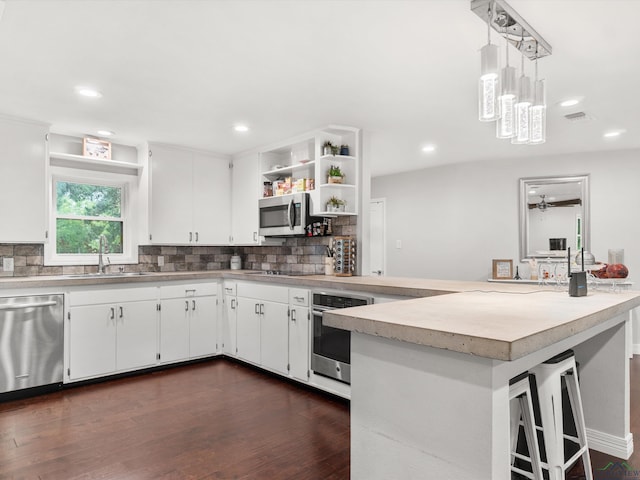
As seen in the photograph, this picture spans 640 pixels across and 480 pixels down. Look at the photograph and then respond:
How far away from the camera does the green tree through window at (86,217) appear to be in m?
4.19

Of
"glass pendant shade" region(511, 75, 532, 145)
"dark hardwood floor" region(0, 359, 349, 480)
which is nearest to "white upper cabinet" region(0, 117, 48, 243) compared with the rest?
"dark hardwood floor" region(0, 359, 349, 480)

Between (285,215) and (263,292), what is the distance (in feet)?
2.61

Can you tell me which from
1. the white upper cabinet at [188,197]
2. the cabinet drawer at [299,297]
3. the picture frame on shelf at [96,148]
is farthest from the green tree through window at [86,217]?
the cabinet drawer at [299,297]

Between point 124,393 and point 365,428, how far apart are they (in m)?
2.61

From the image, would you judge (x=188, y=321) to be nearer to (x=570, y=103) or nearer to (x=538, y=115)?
(x=538, y=115)

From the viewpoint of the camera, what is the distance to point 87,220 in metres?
4.34

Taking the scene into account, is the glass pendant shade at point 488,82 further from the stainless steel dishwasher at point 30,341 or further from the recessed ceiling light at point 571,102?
the stainless steel dishwasher at point 30,341

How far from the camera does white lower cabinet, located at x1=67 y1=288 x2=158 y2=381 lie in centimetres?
356

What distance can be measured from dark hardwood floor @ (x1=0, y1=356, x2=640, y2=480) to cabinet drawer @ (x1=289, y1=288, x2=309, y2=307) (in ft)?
2.35

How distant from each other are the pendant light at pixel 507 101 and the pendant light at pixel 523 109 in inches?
1.4

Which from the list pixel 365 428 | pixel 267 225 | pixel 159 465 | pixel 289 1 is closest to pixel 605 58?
pixel 289 1

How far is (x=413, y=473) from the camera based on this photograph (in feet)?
4.60

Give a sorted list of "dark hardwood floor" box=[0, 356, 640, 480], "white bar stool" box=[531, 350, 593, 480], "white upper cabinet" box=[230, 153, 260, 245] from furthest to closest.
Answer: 1. "white upper cabinet" box=[230, 153, 260, 245]
2. "dark hardwood floor" box=[0, 356, 640, 480]
3. "white bar stool" box=[531, 350, 593, 480]

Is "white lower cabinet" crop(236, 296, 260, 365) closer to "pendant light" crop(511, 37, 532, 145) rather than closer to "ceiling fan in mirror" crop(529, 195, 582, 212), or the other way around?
"pendant light" crop(511, 37, 532, 145)
